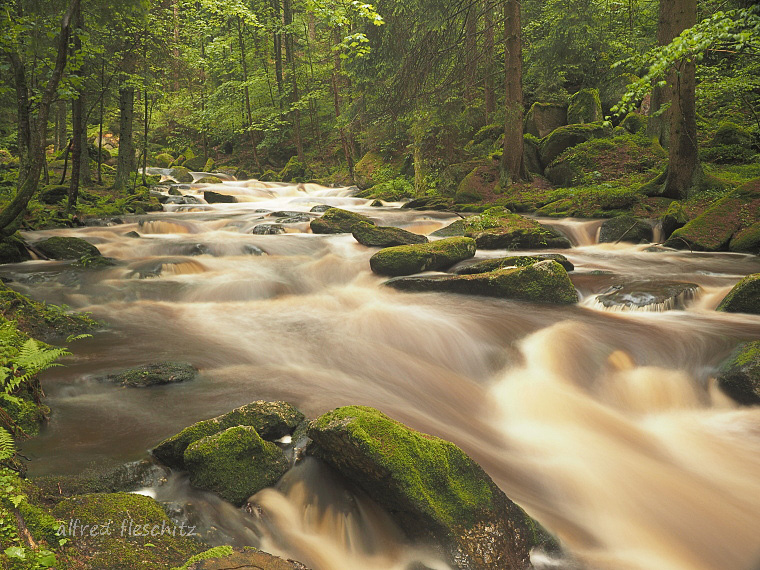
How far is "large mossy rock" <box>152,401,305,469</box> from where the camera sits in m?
3.49

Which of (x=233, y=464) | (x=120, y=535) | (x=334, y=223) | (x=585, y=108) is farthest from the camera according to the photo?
(x=585, y=108)

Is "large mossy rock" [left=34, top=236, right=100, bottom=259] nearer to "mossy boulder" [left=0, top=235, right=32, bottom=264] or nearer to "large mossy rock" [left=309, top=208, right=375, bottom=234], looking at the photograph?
"mossy boulder" [left=0, top=235, right=32, bottom=264]

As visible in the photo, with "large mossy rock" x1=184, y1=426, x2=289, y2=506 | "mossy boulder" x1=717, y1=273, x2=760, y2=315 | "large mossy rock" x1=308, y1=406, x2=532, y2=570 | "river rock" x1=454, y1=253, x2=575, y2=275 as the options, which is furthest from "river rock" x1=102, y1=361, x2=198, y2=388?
"mossy boulder" x1=717, y1=273, x2=760, y2=315

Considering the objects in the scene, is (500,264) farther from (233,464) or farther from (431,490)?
(233,464)

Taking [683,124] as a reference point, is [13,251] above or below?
below

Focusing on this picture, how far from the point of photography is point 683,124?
11.1 metres

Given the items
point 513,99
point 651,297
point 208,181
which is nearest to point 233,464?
point 651,297

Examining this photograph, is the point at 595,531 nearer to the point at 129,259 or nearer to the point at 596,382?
the point at 596,382

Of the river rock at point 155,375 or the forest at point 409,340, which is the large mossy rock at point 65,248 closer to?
the forest at point 409,340

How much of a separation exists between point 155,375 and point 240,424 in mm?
1713

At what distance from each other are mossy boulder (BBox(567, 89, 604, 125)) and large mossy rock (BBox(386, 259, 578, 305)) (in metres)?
13.0

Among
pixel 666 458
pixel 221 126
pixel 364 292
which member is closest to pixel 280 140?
pixel 221 126

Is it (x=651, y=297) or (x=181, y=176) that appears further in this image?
(x=181, y=176)

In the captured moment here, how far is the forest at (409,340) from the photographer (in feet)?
10.1
